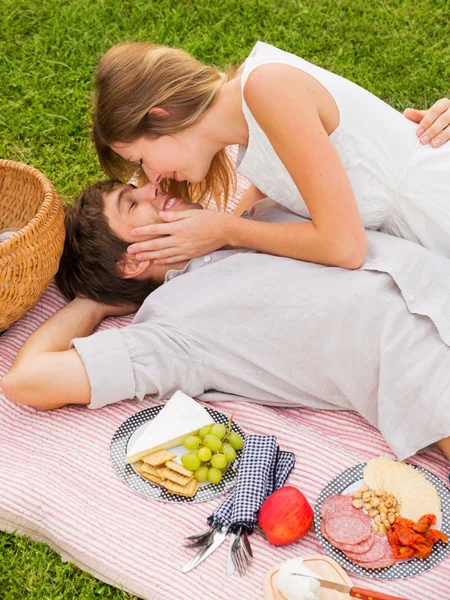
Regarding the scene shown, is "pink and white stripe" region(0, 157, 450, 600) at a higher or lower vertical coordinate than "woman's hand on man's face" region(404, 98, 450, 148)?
lower

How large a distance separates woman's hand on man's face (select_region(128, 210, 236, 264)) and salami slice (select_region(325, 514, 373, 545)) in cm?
125

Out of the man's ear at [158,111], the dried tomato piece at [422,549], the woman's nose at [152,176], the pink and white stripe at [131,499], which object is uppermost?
the man's ear at [158,111]

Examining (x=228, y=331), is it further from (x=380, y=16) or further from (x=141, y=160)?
(x=380, y=16)

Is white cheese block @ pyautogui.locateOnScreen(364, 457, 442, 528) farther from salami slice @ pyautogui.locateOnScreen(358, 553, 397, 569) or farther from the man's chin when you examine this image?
the man's chin

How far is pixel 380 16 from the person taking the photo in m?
5.80

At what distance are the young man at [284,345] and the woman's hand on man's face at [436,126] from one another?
465 mm

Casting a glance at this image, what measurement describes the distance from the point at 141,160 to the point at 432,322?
130 cm

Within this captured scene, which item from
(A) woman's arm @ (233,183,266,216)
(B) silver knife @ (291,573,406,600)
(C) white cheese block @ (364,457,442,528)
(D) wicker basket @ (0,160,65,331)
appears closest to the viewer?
(B) silver knife @ (291,573,406,600)

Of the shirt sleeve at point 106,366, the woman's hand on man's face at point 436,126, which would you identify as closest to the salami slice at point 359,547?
the shirt sleeve at point 106,366

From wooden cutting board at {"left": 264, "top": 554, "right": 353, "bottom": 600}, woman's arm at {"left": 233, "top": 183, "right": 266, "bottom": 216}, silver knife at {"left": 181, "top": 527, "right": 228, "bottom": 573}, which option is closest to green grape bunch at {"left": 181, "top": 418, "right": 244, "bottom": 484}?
silver knife at {"left": 181, "top": 527, "right": 228, "bottom": 573}

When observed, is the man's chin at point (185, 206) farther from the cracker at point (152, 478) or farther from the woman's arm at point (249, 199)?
the cracker at point (152, 478)

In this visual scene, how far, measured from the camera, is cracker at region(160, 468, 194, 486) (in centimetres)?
298

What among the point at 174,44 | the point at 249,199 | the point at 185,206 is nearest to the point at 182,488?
the point at 185,206

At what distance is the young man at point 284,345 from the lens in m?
3.05
